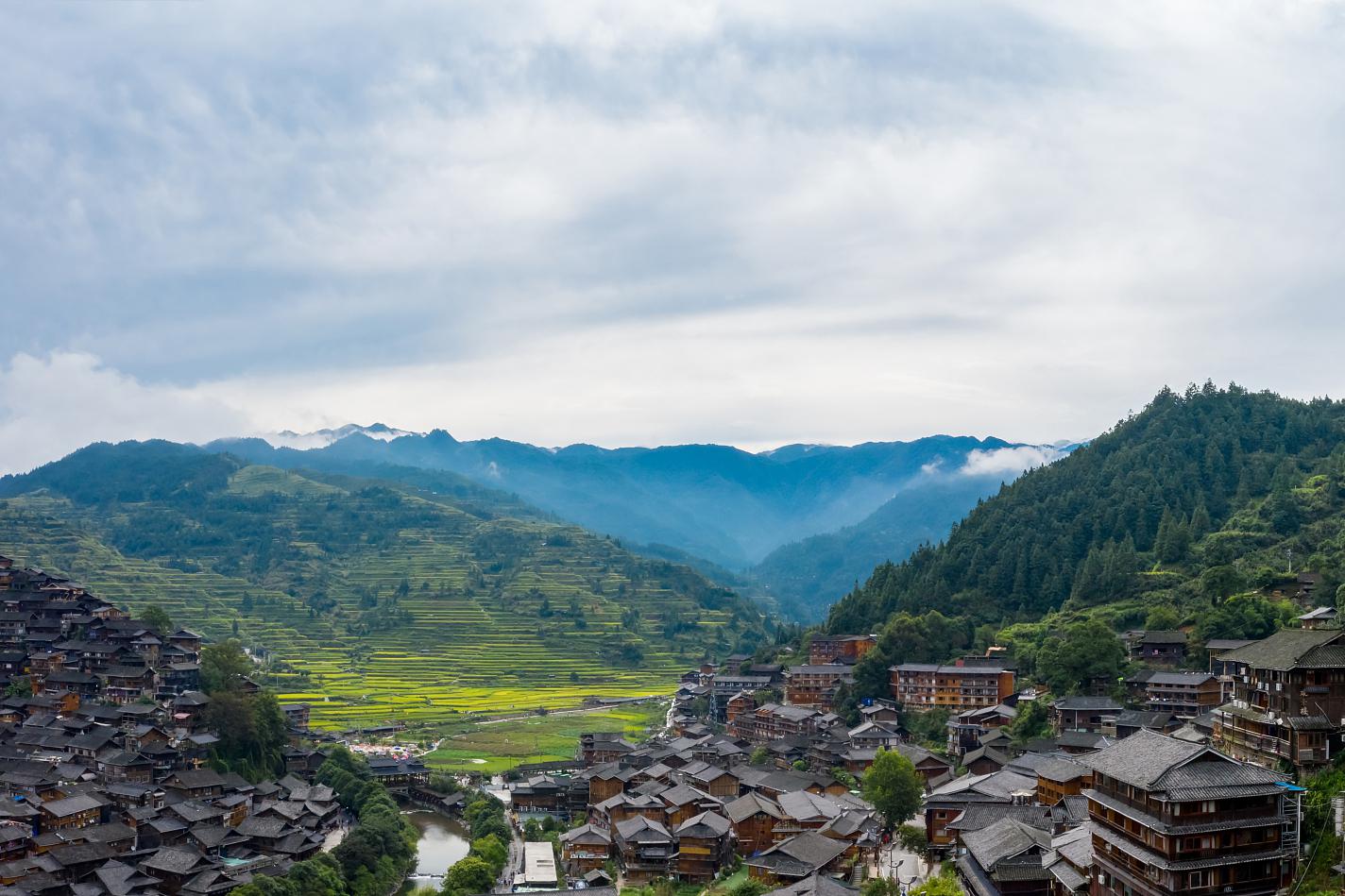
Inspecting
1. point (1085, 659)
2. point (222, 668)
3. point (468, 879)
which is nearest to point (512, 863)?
point (468, 879)

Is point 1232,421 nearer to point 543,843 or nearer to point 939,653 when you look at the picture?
point 939,653

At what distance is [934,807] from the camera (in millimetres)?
42969

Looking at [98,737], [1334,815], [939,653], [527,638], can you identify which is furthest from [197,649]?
[1334,815]

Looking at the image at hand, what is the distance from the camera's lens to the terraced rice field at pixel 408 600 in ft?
338

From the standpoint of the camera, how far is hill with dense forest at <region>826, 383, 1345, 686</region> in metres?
67.1

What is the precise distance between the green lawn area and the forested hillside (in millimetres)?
18468

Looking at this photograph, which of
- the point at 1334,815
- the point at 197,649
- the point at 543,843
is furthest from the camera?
the point at 197,649

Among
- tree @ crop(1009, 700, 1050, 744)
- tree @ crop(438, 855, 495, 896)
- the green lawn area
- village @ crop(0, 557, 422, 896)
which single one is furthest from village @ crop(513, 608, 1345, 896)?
village @ crop(0, 557, 422, 896)

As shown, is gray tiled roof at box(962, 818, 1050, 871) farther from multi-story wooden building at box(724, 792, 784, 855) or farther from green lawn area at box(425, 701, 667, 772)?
green lawn area at box(425, 701, 667, 772)

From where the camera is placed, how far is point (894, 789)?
4750 cm

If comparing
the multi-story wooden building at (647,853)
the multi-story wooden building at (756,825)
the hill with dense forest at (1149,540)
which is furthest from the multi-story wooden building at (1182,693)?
the multi-story wooden building at (647,853)

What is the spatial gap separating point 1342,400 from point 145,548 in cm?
15177

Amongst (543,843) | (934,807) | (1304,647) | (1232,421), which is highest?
(1232,421)

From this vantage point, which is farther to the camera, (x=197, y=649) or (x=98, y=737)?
A: (x=197, y=649)
